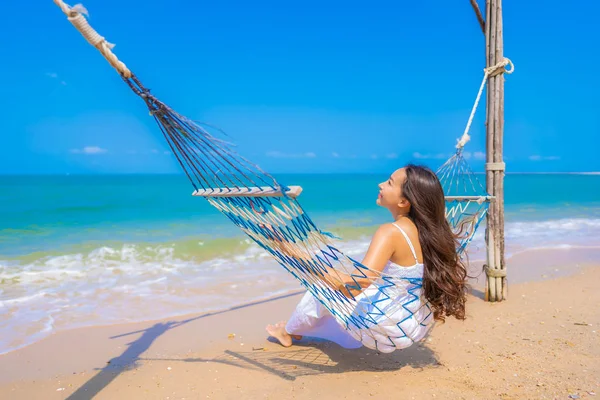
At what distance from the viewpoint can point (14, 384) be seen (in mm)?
2277

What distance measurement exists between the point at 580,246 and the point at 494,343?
4.33 metres

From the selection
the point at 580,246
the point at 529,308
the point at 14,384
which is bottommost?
the point at 14,384

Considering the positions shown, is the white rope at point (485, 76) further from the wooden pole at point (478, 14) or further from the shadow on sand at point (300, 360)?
the shadow on sand at point (300, 360)

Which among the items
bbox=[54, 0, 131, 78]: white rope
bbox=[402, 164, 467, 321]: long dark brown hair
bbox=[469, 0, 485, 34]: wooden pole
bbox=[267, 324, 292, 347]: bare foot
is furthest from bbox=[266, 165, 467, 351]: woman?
bbox=[469, 0, 485, 34]: wooden pole

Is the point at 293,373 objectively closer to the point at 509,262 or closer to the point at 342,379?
the point at 342,379

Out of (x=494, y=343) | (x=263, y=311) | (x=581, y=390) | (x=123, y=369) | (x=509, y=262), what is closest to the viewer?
(x=581, y=390)

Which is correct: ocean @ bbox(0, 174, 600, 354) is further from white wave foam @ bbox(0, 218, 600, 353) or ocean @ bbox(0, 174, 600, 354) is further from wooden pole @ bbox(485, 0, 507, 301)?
wooden pole @ bbox(485, 0, 507, 301)

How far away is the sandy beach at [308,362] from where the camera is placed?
2.07 m

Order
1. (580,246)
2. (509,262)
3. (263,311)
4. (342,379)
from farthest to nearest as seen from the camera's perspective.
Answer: (580,246), (509,262), (263,311), (342,379)

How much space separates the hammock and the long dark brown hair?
8 cm

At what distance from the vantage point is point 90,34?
1.63 meters

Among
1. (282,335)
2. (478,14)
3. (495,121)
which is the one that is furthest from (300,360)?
(478,14)

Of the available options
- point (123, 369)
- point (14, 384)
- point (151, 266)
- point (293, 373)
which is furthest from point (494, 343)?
point (151, 266)

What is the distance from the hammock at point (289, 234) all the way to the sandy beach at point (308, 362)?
11.1 inches
